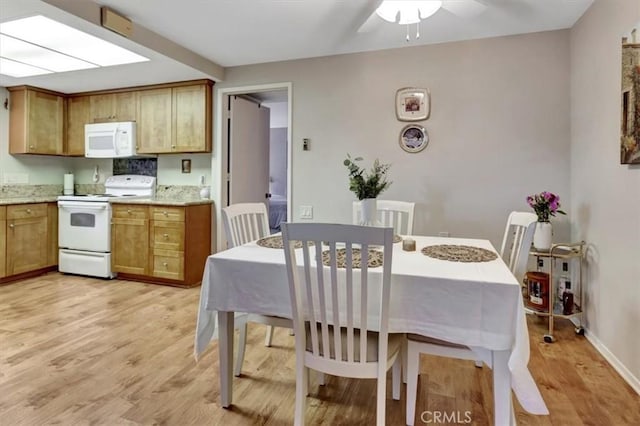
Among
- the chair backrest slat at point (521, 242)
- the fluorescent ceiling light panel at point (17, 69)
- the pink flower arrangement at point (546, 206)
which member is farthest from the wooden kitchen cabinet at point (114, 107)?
the pink flower arrangement at point (546, 206)

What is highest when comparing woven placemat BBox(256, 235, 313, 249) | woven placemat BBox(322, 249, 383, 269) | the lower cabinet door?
woven placemat BBox(256, 235, 313, 249)

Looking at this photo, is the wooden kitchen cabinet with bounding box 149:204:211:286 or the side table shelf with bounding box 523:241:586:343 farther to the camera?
the wooden kitchen cabinet with bounding box 149:204:211:286

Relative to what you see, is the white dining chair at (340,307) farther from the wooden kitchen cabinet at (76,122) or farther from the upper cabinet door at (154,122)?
the wooden kitchen cabinet at (76,122)

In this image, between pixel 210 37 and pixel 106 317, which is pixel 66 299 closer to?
pixel 106 317

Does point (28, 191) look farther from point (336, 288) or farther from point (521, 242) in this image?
point (521, 242)

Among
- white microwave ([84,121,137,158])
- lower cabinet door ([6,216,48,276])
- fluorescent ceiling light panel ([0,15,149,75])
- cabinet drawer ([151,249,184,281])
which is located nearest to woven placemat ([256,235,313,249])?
cabinet drawer ([151,249,184,281])

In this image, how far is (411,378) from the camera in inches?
62.6

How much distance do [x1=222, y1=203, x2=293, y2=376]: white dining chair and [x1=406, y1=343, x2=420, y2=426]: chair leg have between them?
0.55m

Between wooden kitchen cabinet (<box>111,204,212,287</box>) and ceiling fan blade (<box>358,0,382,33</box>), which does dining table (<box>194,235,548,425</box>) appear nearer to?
ceiling fan blade (<box>358,0,382,33</box>)

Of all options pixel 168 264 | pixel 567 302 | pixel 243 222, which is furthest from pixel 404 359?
pixel 168 264

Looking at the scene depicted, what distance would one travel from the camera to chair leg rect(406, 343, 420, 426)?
1.56 metres

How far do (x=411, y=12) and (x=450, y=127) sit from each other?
122 cm

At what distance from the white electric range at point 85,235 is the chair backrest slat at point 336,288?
336 cm

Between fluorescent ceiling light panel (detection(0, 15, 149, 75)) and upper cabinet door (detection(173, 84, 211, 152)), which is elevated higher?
fluorescent ceiling light panel (detection(0, 15, 149, 75))
